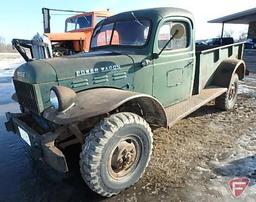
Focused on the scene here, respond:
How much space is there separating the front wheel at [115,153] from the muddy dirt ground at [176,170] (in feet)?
0.61

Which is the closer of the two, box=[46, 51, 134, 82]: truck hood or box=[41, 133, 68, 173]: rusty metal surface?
box=[41, 133, 68, 173]: rusty metal surface

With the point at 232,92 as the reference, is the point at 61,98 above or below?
above

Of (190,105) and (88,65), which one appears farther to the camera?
(190,105)

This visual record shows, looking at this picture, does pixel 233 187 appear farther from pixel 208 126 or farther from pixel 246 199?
pixel 208 126

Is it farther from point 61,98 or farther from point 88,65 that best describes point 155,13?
point 61,98

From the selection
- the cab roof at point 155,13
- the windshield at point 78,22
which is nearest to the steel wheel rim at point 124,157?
the cab roof at point 155,13

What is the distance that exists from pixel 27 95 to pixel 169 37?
2178 mm

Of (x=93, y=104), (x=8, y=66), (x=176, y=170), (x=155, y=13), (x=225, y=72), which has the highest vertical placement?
(x=155, y=13)

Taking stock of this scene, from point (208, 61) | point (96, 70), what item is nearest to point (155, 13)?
point (96, 70)

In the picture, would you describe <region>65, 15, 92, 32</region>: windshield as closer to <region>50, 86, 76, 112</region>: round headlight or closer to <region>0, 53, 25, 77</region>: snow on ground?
<region>0, 53, 25, 77</region>: snow on ground

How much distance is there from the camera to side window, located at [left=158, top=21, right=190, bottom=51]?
13.3 feet

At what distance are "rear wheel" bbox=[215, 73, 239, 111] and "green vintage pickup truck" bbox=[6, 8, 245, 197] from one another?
2.79ft

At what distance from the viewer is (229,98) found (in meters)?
Result: 6.01

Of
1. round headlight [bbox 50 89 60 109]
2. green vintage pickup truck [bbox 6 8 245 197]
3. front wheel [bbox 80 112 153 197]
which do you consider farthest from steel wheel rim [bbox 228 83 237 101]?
round headlight [bbox 50 89 60 109]
